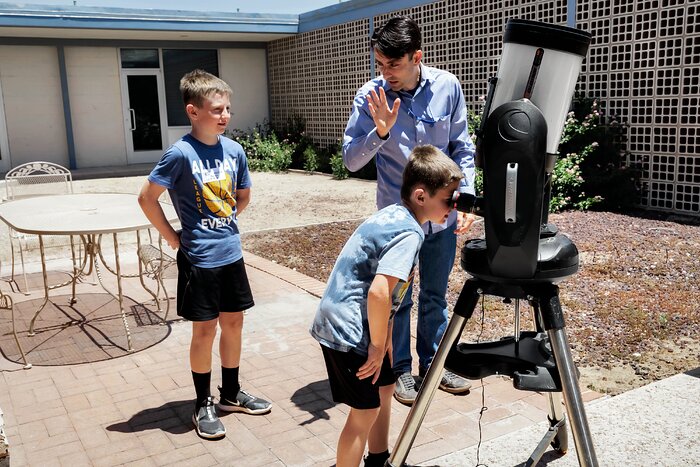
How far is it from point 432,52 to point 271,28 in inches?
220

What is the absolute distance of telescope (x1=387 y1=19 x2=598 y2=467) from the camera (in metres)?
1.91

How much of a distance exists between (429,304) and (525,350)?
42.4 inches

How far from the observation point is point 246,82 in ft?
58.2

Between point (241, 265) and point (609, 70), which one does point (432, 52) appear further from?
point (241, 265)

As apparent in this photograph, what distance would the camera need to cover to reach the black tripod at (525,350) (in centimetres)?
203

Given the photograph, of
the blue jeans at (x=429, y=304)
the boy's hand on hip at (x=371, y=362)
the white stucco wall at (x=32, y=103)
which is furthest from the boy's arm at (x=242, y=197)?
the white stucco wall at (x=32, y=103)

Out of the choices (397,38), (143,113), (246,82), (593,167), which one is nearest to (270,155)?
A: (246,82)

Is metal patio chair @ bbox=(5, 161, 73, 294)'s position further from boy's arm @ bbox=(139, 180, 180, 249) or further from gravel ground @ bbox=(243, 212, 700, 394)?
boy's arm @ bbox=(139, 180, 180, 249)

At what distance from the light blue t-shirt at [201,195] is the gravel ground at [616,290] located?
1.32 m

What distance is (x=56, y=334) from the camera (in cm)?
459

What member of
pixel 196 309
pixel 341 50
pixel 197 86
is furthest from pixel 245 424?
pixel 341 50

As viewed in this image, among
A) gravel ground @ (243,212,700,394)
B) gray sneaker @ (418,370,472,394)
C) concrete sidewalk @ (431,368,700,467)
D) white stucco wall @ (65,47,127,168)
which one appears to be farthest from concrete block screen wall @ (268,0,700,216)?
white stucco wall @ (65,47,127,168)

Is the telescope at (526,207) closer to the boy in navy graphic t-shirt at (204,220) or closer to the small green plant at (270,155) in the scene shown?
the boy in navy graphic t-shirt at (204,220)

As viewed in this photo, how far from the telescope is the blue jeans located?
3.40 feet
